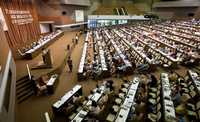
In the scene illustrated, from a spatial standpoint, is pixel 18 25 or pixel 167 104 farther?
pixel 18 25

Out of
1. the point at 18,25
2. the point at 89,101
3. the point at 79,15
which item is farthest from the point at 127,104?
the point at 79,15

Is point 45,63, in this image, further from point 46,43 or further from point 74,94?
point 46,43

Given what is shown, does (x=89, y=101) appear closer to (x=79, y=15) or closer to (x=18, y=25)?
(x=18, y=25)

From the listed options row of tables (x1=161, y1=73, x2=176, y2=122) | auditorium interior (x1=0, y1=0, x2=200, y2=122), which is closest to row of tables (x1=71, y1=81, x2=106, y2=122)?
auditorium interior (x1=0, y1=0, x2=200, y2=122)

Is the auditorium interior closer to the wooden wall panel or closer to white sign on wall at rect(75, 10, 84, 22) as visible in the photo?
the wooden wall panel

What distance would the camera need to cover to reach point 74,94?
25.2 feet

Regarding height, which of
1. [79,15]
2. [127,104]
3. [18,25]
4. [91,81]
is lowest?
[91,81]

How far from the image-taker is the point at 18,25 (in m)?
15.3

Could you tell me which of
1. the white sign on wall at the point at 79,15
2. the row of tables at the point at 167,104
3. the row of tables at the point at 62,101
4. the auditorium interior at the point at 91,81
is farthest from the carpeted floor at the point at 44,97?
the white sign on wall at the point at 79,15

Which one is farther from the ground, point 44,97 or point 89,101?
point 89,101

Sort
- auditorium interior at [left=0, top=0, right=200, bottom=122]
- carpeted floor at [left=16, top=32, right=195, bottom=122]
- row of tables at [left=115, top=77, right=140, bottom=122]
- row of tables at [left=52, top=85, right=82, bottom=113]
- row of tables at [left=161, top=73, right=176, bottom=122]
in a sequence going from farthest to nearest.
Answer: carpeted floor at [left=16, top=32, right=195, bottom=122] < row of tables at [left=52, top=85, right=82, bottom=113] < auditorium interior at [left=0, top=0, right=200, bottom=122] < row of tables at [left=115, top=77, right=140, bottom=122] < row of tables at [left=161, top=73, right=176, bottom=122]

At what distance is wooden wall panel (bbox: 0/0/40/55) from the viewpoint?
43.1 feet

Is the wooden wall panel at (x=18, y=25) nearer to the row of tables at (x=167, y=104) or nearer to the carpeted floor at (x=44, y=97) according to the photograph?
the carpeted floor at (x=44, y=97)

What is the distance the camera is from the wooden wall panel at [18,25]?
1315 centimetres
